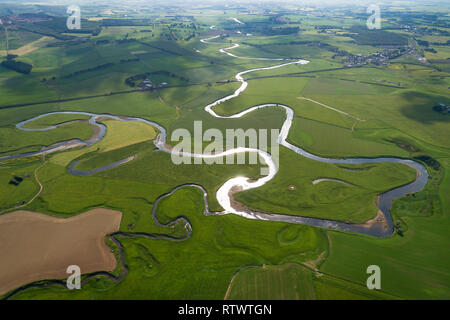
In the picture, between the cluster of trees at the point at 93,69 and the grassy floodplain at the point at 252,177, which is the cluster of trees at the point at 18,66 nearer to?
the grassy floodplain at the point at 252,177

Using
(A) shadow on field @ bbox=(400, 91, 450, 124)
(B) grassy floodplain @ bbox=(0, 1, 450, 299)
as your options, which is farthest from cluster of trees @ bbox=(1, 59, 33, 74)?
(A) shadow on field @ bbox=(400, 91, 450, 124)

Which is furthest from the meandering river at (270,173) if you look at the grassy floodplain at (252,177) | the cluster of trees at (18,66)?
the cluster of trees at (18,66)

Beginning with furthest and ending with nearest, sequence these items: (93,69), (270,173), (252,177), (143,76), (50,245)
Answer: (93,69) → (143,76) → (270,173) → (252,177) → (50,245)

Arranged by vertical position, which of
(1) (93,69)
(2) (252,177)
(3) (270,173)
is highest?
(1) (93,69)

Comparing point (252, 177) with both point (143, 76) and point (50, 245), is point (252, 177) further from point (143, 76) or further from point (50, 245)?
point (143, 76)

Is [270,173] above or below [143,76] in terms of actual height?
below

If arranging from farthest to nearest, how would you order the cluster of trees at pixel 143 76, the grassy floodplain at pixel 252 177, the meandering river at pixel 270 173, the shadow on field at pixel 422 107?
the cluster of trees at pixel 143 76 → the shadow on field at pixel 422 107 → the meandering river at pixel 270 173 → the grassy floodplain at pixel 252 177

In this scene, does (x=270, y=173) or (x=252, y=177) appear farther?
(x=270, y=173)

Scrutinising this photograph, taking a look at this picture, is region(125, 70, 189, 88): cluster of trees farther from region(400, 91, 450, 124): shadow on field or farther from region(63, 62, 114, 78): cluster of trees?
region(400, 91, 450, 124): shadow on field

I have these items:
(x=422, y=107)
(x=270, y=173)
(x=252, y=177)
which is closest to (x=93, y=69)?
(x=252, y=177)
